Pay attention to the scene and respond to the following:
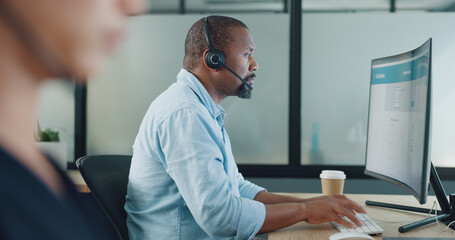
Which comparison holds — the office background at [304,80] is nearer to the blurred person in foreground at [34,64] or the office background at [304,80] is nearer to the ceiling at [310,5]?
the ceiling at [310,5]

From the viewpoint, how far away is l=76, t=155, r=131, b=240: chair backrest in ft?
3.42

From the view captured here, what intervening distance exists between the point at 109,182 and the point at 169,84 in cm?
155

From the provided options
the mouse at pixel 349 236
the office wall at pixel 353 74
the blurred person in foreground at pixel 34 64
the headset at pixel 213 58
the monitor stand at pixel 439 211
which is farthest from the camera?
the office wall at pixel 353 74

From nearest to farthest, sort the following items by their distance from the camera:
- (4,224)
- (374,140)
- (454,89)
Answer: (4,224)
(374,140)
(454,89)

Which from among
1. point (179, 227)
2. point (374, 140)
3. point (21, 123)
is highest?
point (21, 123)

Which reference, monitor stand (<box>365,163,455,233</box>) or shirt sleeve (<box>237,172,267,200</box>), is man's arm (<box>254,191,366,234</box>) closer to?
monitor stand (<box>365,163,455,233</box>)

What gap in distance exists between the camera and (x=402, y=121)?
1.25 metres

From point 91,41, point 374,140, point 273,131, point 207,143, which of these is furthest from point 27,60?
point 273,131

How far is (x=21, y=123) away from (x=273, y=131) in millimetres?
2469

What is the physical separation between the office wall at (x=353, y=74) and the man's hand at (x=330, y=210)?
4.83 ft

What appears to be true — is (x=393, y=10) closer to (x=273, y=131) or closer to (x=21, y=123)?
(x=273, y=131)

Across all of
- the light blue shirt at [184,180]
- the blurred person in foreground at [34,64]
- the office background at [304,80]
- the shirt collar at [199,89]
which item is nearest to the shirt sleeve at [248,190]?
the light blue shirt at [184,180]

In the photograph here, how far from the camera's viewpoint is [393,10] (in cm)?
253

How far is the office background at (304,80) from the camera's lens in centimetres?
252
